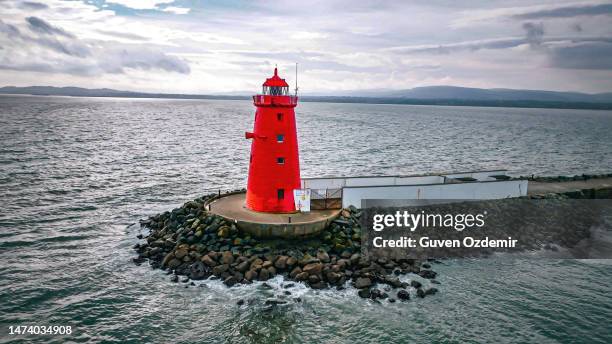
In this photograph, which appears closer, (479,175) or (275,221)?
(275,221)

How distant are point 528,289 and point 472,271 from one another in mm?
2753

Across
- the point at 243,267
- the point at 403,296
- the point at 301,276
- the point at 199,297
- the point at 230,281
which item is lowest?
the point at 199,297

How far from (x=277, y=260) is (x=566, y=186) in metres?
27.4

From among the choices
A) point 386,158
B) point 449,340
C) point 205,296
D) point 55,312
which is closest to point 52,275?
point 55,312

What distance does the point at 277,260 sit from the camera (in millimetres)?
20719

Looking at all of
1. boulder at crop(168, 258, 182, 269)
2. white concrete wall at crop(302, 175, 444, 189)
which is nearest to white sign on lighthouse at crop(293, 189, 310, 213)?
white concrete wall at crop(302, 175, 444, 189)

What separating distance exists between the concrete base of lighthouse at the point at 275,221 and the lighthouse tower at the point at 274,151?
797 mm

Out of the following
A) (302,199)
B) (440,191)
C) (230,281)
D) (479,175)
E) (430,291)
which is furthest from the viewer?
(479,175)

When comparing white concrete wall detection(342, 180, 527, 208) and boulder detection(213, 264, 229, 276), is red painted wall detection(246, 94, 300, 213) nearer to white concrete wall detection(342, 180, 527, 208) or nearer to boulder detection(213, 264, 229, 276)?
white concrete wall detection(342, 180, 527, 208)

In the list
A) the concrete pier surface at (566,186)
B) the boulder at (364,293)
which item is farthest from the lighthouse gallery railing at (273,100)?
the concrete pier surface at (566,186)

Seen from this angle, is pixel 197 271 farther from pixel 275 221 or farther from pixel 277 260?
pixel 275 221

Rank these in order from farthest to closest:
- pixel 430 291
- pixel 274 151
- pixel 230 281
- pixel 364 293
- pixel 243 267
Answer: pixel 274 151 → pixel 243 267 → pixel 230 281 → pixel 430 291 → pixel 364 293

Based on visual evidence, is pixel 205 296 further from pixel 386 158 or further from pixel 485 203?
pixel 386 158

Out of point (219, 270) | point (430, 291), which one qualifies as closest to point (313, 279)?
point (219, 270)
